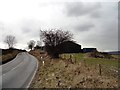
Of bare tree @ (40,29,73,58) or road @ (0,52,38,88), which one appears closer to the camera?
road @ (0,52,38,88)

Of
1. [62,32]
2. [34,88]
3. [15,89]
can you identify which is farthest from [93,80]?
[62,32]

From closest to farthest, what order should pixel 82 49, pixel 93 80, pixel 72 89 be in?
pixel 72 89 < pixel 93 80 < pixel 82 49

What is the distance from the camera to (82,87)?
46.8 feet

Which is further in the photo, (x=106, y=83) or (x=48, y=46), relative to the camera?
(x=48, y=46)

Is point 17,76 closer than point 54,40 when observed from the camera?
Yes

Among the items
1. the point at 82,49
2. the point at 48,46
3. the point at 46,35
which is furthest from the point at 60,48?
the point at 82,49

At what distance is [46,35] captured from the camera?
59750 millimetres

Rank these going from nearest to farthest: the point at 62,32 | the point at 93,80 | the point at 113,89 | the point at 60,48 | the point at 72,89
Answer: the point at 113,89 → the point at 72,89 → the point at 93,80 → the point at 60,48 → the point at 62,32

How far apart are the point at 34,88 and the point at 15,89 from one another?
125 centimetres

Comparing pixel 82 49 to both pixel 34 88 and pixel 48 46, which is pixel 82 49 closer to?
pixel 48 46

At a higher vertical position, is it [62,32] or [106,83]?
[62,32]

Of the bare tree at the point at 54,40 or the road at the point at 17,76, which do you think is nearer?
the road at the point at 17,76

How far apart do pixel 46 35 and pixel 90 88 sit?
46547mm

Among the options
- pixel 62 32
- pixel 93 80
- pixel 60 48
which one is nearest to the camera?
pixel 93 80
